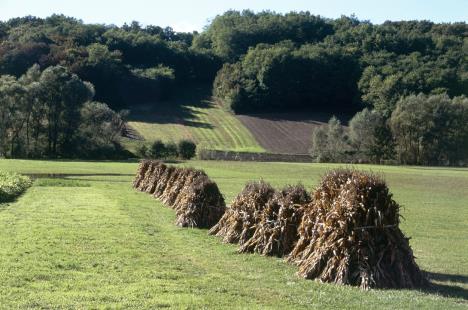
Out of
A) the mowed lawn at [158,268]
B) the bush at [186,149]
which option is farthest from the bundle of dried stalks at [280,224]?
the bush at [186,149]

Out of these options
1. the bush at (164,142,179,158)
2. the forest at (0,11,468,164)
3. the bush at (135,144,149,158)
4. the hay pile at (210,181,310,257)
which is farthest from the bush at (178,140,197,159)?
the hay pile at (210,181,310,257)

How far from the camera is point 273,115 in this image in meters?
138

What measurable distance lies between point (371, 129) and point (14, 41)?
278 ft

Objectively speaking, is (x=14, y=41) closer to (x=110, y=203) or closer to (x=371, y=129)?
(x=371, y=129)

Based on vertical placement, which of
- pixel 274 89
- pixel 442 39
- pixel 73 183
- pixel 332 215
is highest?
pixel 442 39

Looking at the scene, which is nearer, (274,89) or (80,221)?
(80,221)

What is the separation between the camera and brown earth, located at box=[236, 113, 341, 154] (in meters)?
114

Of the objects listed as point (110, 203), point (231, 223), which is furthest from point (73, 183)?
point (231, 223)

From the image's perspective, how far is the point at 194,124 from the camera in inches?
5059

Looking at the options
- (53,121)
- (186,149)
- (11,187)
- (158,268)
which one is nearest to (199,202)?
(158,268)

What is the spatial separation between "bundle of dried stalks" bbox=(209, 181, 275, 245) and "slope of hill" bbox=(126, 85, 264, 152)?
285 feet

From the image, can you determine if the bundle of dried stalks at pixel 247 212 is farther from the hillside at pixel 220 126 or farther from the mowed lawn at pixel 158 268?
the hillside at pixel 220 126

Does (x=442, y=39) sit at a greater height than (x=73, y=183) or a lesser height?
greater

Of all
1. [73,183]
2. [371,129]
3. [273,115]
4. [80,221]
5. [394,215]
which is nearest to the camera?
[394,215]
